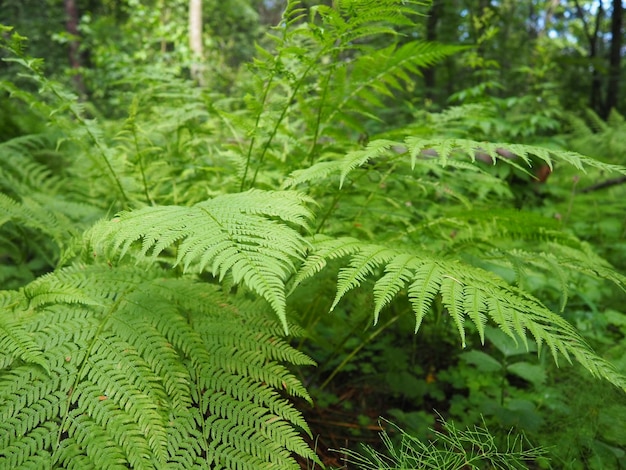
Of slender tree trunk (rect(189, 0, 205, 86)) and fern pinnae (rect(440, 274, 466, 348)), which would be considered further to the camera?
slender tree trunk (rect(189, 0, 205, 86))

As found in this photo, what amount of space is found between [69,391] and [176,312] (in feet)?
1.03

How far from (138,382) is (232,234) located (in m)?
0.41

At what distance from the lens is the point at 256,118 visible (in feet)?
4.94

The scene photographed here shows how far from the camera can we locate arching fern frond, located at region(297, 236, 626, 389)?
2.92 ft

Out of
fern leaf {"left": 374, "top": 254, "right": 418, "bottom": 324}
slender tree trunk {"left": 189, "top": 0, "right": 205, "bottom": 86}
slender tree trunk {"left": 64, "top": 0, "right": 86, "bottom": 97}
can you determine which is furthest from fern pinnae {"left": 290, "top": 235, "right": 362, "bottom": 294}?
slender tree trunk {"left": 64, "top": 0, "right": 86, "bottom": 97}

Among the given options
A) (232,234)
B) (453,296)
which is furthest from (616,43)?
(232,234)

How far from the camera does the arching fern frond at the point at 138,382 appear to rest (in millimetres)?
868

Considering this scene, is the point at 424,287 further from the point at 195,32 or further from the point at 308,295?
the point at 195,32

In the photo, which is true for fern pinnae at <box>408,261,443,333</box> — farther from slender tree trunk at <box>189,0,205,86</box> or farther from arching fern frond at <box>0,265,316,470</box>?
slender tree trunk at <box>189,0,205,86</box>

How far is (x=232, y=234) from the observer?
963 mm

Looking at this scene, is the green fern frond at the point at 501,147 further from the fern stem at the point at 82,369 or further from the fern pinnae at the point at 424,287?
the fern stem at the point at 82,369

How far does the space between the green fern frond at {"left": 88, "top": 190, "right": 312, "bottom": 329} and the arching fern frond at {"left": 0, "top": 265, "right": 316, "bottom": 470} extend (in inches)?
8.6

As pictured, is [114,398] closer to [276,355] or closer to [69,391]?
[69,391]

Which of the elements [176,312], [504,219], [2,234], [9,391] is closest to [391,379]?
[504,219]
